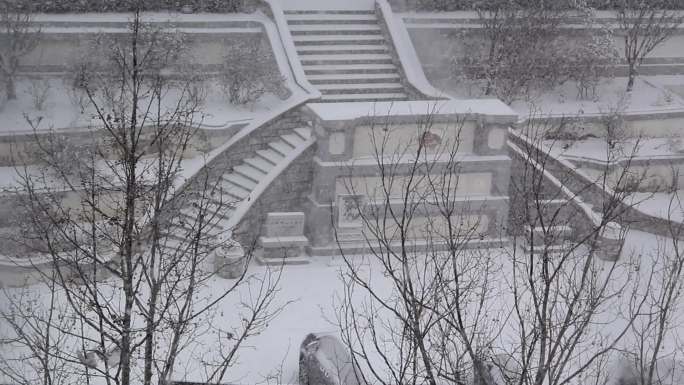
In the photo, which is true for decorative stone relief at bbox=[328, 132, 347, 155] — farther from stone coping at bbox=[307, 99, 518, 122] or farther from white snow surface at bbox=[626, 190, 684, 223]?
white snow surface at bbox=[626, 190, 684, 223]

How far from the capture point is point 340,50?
76.8ft

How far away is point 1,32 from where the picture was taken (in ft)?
73.0

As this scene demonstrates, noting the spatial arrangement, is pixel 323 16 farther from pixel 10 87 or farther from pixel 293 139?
pixel 10 87

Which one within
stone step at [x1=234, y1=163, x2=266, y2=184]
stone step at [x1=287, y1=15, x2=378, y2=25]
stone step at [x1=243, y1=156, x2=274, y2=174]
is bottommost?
stone step at [x1=234, y1=163, x2=266, y2=184]

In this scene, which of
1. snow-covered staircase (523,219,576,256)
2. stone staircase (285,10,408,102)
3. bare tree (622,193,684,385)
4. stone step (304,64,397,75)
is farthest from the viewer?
stone step (304,64,397,75)

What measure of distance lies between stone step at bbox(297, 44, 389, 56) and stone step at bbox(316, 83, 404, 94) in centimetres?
131

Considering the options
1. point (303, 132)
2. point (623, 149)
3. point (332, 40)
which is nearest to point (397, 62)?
point (332, 40)

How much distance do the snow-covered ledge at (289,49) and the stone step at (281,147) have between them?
1.44 m

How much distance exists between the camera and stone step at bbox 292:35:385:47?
931 inches

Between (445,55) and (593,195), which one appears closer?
(593,195)

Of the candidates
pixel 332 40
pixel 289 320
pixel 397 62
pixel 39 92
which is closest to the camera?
pixel 289 320

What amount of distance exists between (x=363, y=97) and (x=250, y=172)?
13.0 ft

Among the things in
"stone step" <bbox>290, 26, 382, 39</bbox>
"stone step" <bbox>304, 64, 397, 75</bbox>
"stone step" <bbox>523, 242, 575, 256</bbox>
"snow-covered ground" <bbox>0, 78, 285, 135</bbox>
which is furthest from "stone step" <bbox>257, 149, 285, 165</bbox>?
"stone step" <bbox>523, 242, 575, 256</bbox>

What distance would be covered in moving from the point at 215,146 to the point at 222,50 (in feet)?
14.4
